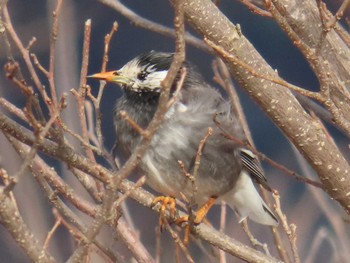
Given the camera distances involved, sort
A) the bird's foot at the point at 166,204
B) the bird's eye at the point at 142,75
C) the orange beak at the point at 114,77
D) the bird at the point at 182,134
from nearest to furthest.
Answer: the bird's foot at the point at 166,204
the orange beak at the point at 114,77
the bird at the point at 182,134
the bird's eye at the point at 142,75

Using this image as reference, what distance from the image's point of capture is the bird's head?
4.15 metres

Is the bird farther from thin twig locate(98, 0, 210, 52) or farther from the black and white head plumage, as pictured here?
thin twig locate(98, 0, 210, 52)

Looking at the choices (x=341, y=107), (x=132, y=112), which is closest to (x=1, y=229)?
(x=132, y=112)

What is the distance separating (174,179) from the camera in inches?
157

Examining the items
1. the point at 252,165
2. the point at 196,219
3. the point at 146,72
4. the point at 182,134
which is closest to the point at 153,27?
the point at 146,72

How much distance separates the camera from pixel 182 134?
3951mm

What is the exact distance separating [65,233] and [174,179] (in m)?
2.41

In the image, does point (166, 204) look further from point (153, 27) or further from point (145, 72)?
point (153, 27)

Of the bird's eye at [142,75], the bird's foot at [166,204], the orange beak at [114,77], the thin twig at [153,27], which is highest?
the thin twig at [153,27]

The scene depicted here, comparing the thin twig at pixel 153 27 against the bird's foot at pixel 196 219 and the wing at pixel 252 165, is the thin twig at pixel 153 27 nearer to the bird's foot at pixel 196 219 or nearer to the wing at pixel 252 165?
the wing at pixel 252 165

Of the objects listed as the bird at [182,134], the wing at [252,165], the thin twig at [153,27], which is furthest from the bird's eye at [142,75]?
the wing at [252,165]

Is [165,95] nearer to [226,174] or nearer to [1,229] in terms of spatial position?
[226,174]

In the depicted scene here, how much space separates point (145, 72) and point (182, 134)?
377 mm

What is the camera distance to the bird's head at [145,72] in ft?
13.6
